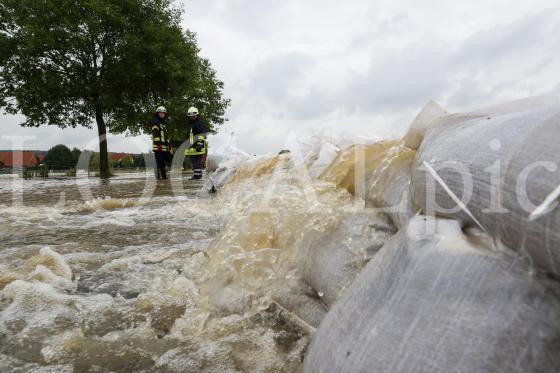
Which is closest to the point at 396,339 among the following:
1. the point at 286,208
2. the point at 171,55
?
the point at 286,208

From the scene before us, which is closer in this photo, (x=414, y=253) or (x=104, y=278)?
(x=414, y=253)

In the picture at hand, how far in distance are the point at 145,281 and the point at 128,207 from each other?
10.9ft

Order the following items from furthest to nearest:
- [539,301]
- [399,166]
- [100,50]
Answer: [100,50] < [399,166] < [539,301]

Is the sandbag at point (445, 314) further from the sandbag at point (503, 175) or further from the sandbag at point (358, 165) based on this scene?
the sandbag at point (358, 165)

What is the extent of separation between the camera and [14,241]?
9.87 ft

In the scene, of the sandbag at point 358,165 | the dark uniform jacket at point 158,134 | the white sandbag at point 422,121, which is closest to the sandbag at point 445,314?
the white sandbag at point 422,121

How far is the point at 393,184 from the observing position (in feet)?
5.01

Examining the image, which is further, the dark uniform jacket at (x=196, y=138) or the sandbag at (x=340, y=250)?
the dark uniform jacket at (x=196, y=138)

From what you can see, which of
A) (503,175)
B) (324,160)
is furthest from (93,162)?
(503,175)

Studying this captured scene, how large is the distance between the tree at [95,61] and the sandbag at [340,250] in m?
14.2

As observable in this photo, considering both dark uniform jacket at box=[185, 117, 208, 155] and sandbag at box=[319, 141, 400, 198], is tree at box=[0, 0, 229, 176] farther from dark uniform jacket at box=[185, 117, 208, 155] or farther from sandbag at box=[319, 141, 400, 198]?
sandbag at box=[319, 141, 400, 198]

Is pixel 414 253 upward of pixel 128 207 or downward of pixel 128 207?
upward

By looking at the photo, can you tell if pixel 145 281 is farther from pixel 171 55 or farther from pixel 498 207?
pixel 171 55

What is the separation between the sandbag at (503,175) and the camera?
28.0 inches
